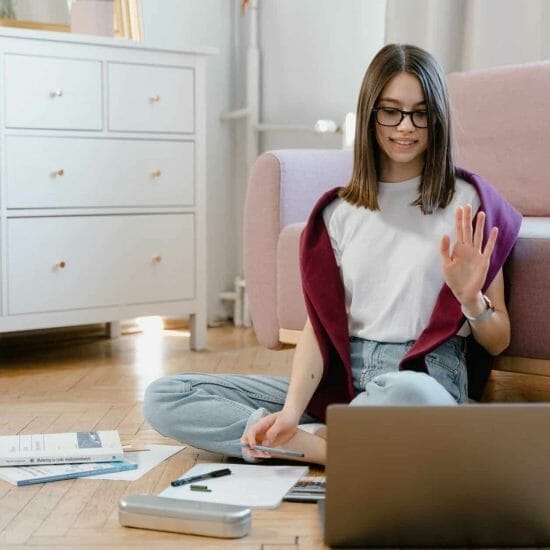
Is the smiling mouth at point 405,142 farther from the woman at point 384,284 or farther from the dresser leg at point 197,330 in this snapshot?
the dresser leg at point 197,330

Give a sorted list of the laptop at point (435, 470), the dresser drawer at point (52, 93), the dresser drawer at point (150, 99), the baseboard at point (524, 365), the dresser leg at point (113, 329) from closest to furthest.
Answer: the laptop at point (435, 470) → the baseboard at point (524, 365) → the dresser drawer at point (52, 93) → the dresser drawer at point (150, 99) → the dresser leg at point (113, 329)

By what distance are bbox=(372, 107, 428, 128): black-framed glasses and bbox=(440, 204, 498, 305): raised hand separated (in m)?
0.21

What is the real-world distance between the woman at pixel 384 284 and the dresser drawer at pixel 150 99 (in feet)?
4.05

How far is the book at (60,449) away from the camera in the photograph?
5.85 feet

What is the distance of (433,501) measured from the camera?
1.33 metres

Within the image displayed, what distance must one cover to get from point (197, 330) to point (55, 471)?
1407 mm

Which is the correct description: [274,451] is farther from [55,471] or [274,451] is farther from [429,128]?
[429,128]

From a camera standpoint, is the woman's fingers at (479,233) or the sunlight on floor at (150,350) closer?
the woman's fingers at (479,233)

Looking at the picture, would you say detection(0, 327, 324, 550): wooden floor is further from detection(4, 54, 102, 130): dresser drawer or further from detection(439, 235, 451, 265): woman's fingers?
detection(4, 54, 102, 130): dresser drawer

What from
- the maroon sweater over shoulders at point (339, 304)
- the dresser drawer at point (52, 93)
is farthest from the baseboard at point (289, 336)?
the dresser drawer at point (52, 93)

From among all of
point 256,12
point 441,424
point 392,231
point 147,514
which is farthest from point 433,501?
point 256,12

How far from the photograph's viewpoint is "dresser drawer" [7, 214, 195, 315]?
2812mm

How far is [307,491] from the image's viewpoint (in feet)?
5.27

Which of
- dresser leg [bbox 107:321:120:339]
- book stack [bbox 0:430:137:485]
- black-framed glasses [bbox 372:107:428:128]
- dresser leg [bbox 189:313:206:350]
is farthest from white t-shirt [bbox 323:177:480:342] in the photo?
dresser leg [bbox 107:321:120:339]
